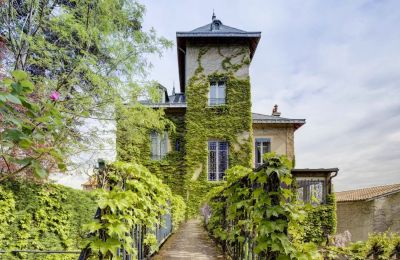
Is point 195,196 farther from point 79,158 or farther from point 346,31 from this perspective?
point 346,31

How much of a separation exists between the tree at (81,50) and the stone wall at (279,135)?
8837 millimetres

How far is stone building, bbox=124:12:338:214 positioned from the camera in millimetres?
15055

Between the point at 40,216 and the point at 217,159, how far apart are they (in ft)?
30.5

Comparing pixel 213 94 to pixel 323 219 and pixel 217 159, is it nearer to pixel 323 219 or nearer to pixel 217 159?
pixel 217 159

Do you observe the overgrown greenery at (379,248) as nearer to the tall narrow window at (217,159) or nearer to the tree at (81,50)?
the tall narrow window at (217,159)

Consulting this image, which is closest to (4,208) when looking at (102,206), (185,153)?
(102,206)

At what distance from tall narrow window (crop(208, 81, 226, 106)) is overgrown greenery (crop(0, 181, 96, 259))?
8.77 metres

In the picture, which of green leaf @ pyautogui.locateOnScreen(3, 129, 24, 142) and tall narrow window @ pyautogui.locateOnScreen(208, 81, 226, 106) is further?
tall narrow window @ pyautogui.locateOnScreen(208, 81, 226, 106)

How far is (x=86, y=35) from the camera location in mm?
7445

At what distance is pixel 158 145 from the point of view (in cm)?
1574

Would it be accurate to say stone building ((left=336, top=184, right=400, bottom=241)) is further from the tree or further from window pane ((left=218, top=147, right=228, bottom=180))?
the tree

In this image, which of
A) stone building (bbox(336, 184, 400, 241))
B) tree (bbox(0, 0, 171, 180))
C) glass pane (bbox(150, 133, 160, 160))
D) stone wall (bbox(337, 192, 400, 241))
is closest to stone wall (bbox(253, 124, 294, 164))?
glass pane (bbox(150, 133, 160, 160))

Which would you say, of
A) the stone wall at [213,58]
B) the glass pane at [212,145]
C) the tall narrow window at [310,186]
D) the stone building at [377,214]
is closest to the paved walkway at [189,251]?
the tall narrow window at [310,186]

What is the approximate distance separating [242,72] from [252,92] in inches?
51.2
